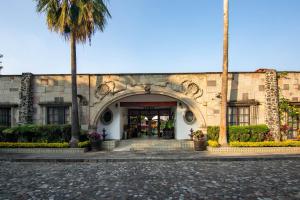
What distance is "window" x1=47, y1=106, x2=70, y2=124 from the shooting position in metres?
17.7

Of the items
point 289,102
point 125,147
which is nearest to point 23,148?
point 125,147

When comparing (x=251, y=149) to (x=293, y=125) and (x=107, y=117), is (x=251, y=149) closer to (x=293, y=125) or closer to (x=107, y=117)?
(x=293, y=125)

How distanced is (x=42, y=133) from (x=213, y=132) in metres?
10.5

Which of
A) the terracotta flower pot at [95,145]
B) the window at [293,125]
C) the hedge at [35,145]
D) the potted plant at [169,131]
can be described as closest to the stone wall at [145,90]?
the window at [293,125]

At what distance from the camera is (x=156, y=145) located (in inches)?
662

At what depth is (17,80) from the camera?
58.9 feet

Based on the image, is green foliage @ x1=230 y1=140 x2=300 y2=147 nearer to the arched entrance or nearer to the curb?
the curb

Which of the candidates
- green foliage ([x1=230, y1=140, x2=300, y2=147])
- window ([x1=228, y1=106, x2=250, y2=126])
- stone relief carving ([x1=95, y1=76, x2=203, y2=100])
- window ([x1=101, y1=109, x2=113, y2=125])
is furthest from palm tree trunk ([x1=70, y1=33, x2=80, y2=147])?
window ([x1=228, y1=106, x2=250, y2=126])

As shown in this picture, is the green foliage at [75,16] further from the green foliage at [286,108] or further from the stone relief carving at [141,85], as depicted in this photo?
the green foliage at [286,108]

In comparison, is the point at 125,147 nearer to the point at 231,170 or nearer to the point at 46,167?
the point at 46,167

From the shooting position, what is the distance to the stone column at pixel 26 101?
17438mm

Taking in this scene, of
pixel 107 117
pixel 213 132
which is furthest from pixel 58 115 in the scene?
pixel 213 132

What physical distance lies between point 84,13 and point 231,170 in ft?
36.8

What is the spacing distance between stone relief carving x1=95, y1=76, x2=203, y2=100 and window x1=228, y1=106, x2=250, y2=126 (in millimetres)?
2389
